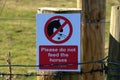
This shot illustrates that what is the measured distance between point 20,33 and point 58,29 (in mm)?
7500

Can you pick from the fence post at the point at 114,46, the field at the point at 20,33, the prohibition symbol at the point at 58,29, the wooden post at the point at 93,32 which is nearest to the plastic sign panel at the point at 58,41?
the prohibition symbol at the point at 58,29

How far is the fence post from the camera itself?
9.95ft

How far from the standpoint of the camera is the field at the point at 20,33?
8.56m

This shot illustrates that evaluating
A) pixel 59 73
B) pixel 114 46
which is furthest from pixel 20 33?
pixel 114 46

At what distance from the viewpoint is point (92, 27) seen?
138 inches

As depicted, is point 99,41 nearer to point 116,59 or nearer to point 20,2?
point 116,59

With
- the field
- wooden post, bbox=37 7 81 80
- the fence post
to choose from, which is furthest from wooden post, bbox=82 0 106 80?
the field

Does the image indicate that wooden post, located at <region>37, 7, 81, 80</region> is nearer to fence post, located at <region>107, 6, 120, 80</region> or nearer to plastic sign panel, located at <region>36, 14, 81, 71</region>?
plastic sign panel, located at <region>36, 14, 81, 71</region>

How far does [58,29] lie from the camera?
124 inches

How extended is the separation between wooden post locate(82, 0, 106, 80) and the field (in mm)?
3285

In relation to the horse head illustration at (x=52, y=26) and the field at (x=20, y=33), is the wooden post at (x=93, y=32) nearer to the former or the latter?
the horse head illustration at (x=52, y=26)

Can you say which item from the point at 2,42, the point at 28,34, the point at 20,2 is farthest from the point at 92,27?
the point at 20,2

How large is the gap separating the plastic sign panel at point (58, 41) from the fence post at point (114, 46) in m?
0.21

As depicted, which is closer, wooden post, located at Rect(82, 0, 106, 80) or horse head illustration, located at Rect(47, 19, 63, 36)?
horse head illustration, located at Rect(47, 19, 63, 36)
